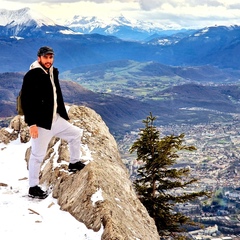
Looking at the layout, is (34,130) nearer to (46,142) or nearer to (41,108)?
(41,108)

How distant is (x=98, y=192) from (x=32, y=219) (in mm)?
1834

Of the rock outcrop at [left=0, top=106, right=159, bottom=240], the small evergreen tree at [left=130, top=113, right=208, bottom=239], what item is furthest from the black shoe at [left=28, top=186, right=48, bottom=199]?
the small evergreen tree at [left=130, top=113, right=208, bottom=239]

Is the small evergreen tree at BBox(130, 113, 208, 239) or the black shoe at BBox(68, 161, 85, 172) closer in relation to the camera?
the black shoe at BBox(68, 161, 85, 172)

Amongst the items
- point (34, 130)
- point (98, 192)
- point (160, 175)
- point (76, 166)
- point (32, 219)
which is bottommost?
point (160, 175)

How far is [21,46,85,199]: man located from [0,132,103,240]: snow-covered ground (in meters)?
0.56

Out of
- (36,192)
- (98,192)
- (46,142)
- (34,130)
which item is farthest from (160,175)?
(34,130)

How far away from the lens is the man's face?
10367 mm

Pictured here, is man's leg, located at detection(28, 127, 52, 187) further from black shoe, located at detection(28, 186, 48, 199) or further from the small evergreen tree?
the small evergreen tree

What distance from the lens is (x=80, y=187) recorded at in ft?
36.1

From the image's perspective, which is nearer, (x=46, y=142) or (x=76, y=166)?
(x=46, y=142)

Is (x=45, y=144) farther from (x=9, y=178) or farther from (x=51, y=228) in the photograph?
(x=9, y=178)

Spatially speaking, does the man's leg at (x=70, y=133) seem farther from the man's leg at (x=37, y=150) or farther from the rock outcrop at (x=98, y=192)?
the rock outcrop at (x=98, y=192)

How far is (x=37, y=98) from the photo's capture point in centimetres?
1041

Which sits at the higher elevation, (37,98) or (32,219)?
(37,98)
